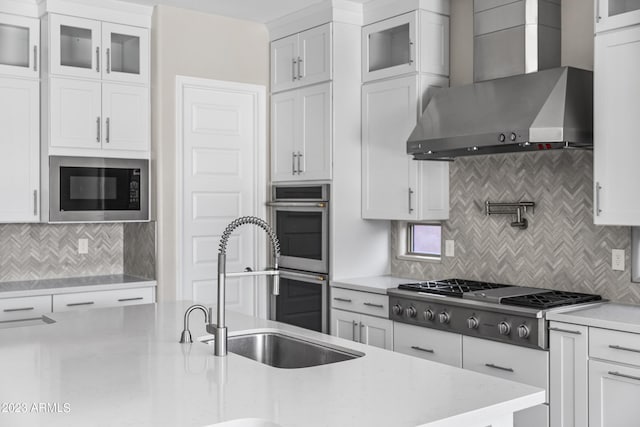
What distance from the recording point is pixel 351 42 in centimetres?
460

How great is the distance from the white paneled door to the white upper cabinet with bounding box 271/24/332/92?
22 centimetres

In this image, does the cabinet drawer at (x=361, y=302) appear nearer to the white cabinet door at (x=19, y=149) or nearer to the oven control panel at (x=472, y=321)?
the oven control panel at (x=472, y=321)

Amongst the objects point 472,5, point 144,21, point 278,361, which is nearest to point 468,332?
point 278,361

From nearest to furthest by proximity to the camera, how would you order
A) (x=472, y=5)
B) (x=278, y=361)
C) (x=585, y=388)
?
(x=278, y=361) < (x=585, y=388) < (x=472, y=5)

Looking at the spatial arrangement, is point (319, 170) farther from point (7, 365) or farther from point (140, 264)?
point (7, 365)

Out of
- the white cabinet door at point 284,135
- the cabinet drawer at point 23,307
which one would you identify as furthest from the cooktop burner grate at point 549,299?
the cabinet drawer at point 23,307

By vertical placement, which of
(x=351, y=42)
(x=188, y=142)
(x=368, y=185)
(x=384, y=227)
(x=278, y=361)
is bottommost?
(x=278, y=361)

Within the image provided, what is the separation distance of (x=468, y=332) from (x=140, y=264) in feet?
8.41

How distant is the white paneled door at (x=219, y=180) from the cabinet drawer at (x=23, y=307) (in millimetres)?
936

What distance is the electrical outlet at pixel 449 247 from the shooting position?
14.5 ft

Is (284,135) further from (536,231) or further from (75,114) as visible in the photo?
(536,231)

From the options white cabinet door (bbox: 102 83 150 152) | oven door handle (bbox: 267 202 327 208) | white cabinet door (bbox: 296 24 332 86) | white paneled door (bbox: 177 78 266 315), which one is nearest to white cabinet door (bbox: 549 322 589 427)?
oven door handle (bbox: 267 202 327 208)

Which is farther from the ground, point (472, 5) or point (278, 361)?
point (472, 5)

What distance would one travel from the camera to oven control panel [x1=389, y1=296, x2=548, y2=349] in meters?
3.18
